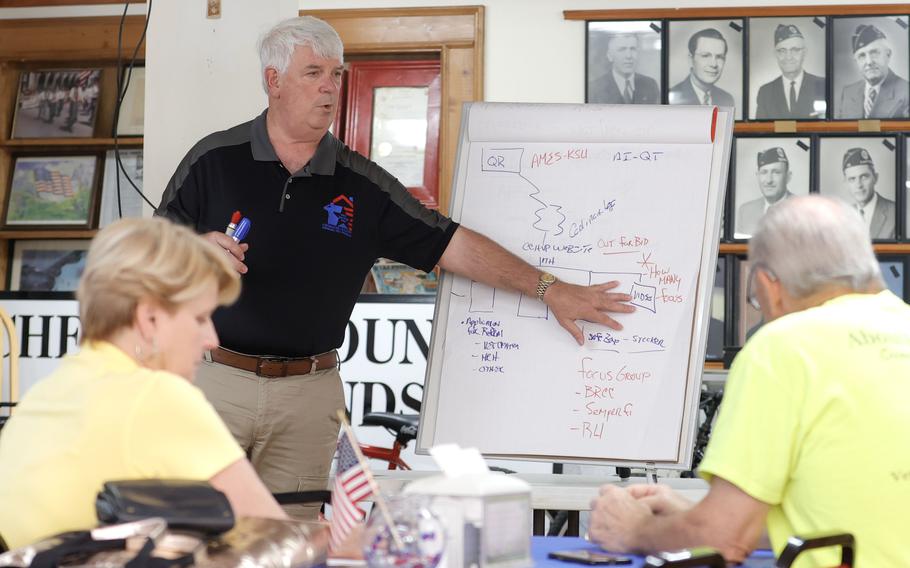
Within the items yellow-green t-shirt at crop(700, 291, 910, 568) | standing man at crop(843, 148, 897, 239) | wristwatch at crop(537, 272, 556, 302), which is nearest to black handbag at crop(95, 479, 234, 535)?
yellow-green t-shirt at crop(700, 291, 910, 568)

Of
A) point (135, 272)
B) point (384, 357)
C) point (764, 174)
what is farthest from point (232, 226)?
point (764, 174)

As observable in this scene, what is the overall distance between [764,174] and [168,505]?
4552 millimetres

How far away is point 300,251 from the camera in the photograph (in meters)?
3.03

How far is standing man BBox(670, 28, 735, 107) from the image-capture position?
5.39 meters

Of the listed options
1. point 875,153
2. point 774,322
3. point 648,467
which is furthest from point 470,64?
point 774,322

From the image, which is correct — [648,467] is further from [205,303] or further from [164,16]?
[164,16]

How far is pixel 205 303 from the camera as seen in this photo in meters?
1.65

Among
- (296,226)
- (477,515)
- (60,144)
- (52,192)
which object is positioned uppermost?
(60,144)

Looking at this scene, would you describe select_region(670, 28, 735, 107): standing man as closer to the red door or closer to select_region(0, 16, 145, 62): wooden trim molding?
the red door

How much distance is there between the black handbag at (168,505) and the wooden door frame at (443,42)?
13.4 ft

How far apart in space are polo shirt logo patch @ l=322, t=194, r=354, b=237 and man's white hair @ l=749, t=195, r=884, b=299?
1506 mm

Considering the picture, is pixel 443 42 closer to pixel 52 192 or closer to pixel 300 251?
pixel 52 192

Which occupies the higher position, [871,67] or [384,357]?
[871,67]

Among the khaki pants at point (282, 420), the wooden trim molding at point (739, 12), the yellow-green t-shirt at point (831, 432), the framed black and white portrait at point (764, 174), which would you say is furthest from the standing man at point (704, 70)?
the yellow-green t-shirt at point (831, 432)
